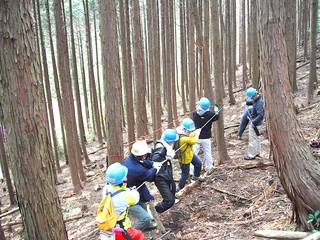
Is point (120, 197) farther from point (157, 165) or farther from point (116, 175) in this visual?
point (157, 165)

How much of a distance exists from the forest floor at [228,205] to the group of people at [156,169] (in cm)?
38

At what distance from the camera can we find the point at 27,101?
3.10m

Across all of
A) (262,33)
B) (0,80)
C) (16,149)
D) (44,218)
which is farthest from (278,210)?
(0,80)

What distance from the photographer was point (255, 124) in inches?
285

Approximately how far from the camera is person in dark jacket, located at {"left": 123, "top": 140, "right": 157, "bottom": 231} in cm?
491

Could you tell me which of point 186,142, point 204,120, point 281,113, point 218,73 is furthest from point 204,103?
point 281,113

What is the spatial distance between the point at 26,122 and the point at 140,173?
2329 mm

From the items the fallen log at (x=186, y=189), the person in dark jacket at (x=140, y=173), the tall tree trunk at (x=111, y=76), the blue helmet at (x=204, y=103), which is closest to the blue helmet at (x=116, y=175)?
the person in dark jacket at (x=140, y=173)

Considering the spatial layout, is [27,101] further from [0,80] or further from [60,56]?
[60,56]

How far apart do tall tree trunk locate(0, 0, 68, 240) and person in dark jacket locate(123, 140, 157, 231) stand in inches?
70.0

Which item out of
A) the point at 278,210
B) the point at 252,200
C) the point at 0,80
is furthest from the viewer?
the point at 252,200

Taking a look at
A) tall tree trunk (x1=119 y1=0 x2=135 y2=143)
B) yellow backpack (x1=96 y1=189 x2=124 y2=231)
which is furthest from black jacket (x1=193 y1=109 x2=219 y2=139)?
yellow backpack (x1=96 y1=189 x2=124 y2=231)

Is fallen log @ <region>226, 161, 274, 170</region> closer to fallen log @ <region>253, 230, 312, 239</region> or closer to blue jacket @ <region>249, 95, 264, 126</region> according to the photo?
blue jacket @ <region>249, 95, 264, 126</region>

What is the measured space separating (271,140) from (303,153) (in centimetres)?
45
